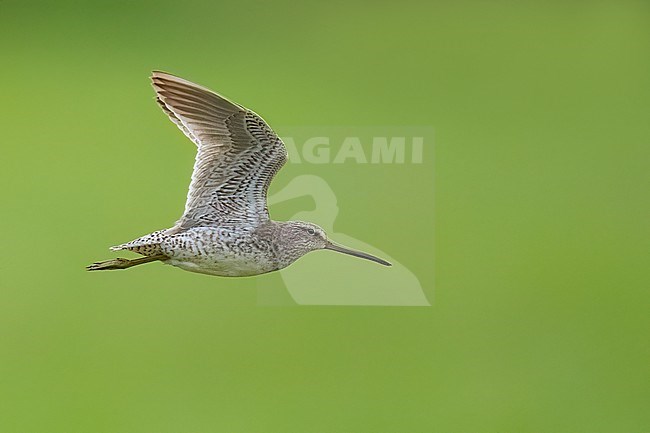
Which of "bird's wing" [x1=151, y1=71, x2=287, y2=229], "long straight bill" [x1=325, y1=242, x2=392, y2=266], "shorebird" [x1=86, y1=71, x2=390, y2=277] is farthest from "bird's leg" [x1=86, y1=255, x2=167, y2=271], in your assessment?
"long straight bill" [x1=325, y1=242, x2=392, y2=266]

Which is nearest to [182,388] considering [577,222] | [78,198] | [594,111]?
[78,198]

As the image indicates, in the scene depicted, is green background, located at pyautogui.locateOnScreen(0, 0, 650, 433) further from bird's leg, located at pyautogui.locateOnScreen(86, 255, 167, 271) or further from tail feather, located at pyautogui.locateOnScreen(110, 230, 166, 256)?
tail feather, located at pyautogui.locateOnScreen(110, 230, 166, 256)

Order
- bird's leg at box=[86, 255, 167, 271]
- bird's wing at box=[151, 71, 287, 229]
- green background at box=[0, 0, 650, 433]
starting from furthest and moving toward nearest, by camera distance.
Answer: green background at box=[0, 0, 650, 433]
bird's leg at box=[86, 255, 167, 271]
bird's wing at box=[151, 71, 287, 229]

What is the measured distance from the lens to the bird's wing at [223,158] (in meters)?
2.29

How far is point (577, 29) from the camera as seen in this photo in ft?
8.63

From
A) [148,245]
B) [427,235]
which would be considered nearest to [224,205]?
[148,245]

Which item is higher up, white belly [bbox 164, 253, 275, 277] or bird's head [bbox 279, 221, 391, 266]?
bird's head [bbox 279, 221, 391, 266]

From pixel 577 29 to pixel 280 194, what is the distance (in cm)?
105

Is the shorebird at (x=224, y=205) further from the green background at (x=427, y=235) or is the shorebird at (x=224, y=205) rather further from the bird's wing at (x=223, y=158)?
the green background at (x=427, y=235)

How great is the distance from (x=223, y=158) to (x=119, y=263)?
1.49 feet

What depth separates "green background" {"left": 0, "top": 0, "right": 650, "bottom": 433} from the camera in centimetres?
258

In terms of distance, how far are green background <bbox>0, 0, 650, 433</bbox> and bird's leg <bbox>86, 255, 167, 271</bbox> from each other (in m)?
0.04

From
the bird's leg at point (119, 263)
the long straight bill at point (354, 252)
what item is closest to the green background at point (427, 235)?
the bird's leg at point (119, 263)

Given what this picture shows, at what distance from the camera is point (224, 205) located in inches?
92.2
